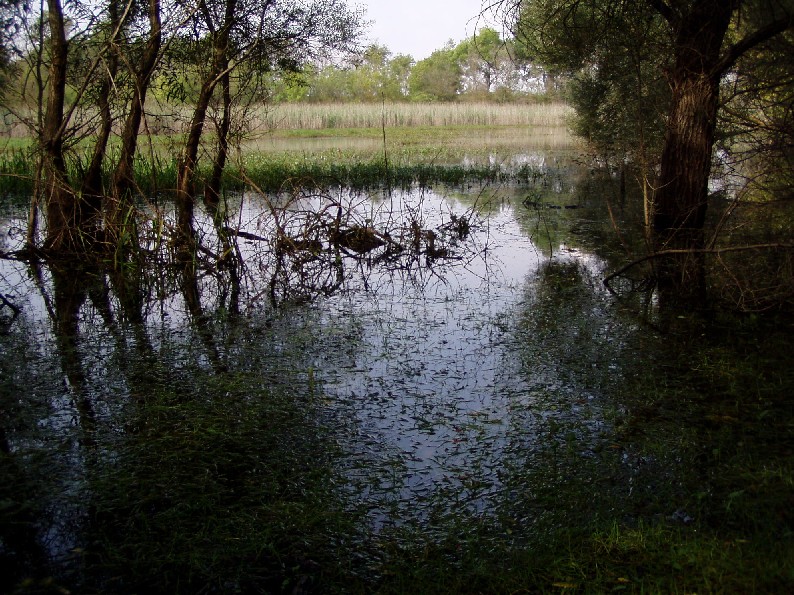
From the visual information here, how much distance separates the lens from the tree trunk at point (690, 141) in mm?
6359

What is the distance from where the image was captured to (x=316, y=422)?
3762 millimetres

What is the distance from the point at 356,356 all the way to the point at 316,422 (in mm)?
1095

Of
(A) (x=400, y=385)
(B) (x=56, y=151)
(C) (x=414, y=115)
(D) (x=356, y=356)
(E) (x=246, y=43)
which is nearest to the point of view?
(A) (x=400, y=385)

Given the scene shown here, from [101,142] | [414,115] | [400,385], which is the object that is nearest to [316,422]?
[400,385]

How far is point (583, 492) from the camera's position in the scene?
301 cm

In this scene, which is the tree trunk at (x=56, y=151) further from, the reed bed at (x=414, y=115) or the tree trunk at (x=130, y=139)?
the reed bed at (x=414, y=115)

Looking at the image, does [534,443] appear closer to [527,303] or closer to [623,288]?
[527,303]

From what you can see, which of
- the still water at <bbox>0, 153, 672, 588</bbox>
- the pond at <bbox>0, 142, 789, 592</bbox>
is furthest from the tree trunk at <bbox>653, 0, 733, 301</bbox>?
the still water at <bbox>0, 153, 672, 588</bbox>

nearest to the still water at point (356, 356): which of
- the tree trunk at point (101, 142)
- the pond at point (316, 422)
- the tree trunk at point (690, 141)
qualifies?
the pond at point (316, 422)

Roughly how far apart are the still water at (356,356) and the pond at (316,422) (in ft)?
0.06

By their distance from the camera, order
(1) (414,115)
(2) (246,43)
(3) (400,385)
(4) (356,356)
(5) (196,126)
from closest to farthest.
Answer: (3) (400,385), (4) (356,356), (5) (196,126), (2) (246,43), (1) (414,115)

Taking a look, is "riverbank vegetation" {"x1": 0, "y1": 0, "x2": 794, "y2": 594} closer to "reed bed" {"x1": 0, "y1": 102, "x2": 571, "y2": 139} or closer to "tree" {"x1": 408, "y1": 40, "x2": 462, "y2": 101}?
"reed bed" {"x1": 0, "y1": 102, "x2": 571, "y2": 139}

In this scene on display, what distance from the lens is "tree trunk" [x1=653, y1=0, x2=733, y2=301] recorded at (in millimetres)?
6359

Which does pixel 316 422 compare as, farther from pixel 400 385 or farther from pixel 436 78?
pixel 436 78
